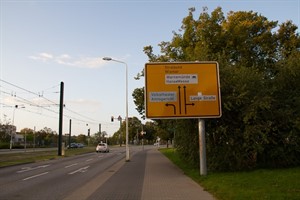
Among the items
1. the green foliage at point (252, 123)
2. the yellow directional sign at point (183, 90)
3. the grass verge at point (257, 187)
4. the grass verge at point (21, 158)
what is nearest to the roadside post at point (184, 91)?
the yellow directional sign at point (183, 90)

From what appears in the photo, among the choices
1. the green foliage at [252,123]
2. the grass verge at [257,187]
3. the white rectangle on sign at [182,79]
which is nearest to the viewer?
the grass verge at [257,187]

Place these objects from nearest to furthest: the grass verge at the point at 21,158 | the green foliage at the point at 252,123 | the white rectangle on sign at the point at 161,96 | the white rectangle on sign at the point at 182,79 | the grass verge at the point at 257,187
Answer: the grass verge at the point at 257,187
the green foliage at the point at 252,123
the white rectangle on sign at the point at 161,96
the white rectangle on sign at the point at 182,79
the grass verge at the point at 21,158

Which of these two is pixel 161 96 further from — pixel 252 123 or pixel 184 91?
pixel 252 123

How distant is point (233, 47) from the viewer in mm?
25625

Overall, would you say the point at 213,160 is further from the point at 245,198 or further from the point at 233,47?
the point at 233,47

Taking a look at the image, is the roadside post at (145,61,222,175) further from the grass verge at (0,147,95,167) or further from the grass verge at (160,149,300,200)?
the grass verge at (0,147,95,167)

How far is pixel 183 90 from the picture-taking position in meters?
16.1

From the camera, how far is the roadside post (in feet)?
51.9

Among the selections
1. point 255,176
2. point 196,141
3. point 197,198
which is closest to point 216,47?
point 196,141

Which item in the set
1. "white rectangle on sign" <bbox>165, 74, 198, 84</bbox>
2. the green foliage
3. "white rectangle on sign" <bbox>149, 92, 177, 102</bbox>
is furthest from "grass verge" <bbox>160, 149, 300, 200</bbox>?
"white rectangle on sign" <bbox>165, 74, 198, 84</bbox>

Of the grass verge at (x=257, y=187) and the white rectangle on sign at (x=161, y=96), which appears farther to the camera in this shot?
the white rectangle on sign at (x=161, y=96)

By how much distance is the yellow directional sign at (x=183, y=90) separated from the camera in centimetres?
1585

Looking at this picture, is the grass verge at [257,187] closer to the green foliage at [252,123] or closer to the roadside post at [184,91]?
the green foliage at [252,123]

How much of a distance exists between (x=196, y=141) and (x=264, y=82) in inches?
170
